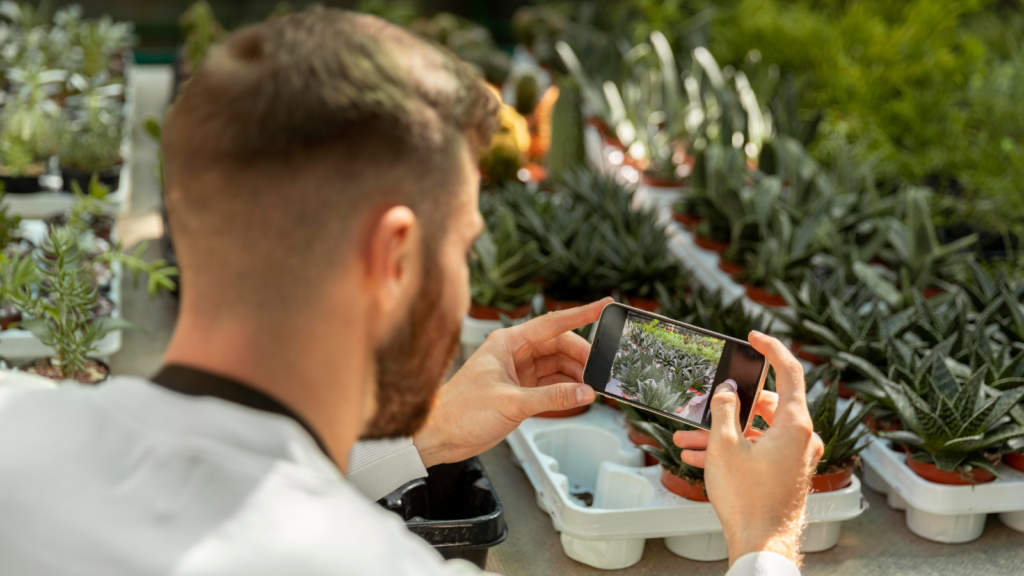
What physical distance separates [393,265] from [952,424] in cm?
133

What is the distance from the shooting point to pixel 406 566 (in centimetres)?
80

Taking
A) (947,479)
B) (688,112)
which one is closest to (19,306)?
(947,479)

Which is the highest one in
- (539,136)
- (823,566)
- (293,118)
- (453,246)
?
(293,118)

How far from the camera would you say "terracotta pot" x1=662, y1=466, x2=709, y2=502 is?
1.74m

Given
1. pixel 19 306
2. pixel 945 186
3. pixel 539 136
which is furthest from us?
pixel 539 136

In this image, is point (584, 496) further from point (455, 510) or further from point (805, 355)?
point (805, 355)

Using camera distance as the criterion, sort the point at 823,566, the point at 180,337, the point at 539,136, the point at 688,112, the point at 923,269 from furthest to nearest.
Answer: the point at 539,136
the point at 688,112
the point at 923,269
the point at 823,566
the point at 180,337

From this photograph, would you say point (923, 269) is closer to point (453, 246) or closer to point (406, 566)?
point (453, 246)

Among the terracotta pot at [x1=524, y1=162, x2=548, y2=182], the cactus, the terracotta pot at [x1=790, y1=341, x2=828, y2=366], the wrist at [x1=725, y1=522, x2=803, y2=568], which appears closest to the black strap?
the wrist at [x1=725, y1=522, x2=803, y2=568]

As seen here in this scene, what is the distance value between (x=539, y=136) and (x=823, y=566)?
297cm

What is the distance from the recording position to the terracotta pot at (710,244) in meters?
2.99

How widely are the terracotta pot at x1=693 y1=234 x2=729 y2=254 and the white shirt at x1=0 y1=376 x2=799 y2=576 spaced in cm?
231

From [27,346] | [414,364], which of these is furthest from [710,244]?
[414,364]

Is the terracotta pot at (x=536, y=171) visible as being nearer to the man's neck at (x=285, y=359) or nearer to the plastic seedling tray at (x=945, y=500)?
the plastic seedling tray at (x=945, y=500)
